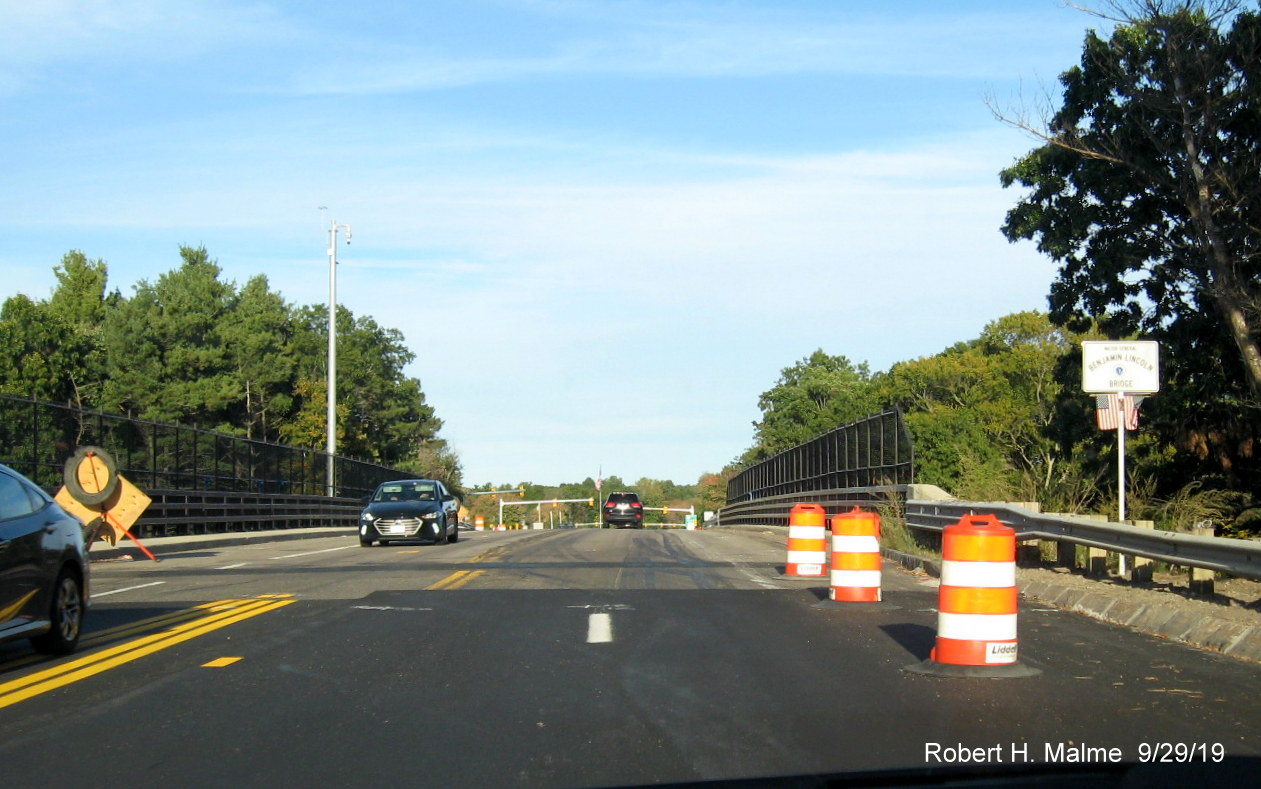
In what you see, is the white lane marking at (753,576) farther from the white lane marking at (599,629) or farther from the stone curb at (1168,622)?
the white lane marking at (599,629)

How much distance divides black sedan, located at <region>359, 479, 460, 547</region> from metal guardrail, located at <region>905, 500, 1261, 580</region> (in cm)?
1247

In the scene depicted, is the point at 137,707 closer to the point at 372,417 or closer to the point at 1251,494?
the point at 1251,494

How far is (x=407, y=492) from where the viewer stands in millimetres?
28219

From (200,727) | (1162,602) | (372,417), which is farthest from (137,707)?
(372,417)

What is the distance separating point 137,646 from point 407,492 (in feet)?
60.4

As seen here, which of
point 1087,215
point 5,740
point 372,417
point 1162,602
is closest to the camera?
point 5,740

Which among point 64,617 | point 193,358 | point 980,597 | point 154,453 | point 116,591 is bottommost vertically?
point 116,591

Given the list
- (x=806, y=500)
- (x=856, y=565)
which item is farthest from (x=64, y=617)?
(x=806, y=500)

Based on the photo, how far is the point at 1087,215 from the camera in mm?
26297

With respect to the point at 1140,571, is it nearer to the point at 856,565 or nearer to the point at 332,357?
the point at 856,565

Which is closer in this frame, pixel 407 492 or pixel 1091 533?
pixel 1091 533

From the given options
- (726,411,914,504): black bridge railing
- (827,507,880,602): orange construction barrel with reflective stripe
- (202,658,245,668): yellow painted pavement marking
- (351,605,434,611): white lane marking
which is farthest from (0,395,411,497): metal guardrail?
(726,411,914,504): black bridge railing

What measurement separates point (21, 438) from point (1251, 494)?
23.0m

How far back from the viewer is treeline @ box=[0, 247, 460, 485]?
6938 centimetres
